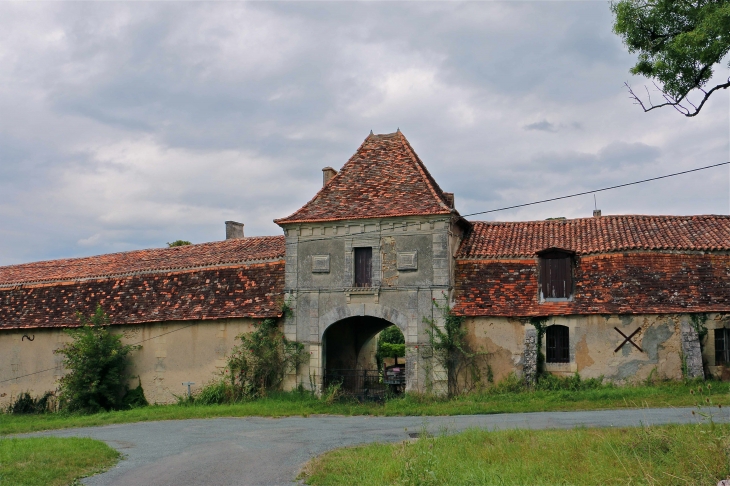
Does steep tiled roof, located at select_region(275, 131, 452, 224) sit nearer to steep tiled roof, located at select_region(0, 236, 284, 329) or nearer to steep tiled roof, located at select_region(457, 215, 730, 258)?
steep tiled roof, located at select_region(457, 215, 730, 258)

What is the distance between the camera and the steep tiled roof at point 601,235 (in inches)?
862

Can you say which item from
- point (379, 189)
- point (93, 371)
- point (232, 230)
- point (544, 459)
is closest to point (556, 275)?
point (379, 189)

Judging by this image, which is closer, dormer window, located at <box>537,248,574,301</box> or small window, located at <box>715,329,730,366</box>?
small window, located at <box>715,329,730,366</box>

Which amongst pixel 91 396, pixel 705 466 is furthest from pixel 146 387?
pixel 705 466

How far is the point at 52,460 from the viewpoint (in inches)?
A: 498

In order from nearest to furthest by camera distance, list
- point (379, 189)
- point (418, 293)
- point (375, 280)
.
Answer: point (418, 293)
point (375, 280)
point (379, 189)

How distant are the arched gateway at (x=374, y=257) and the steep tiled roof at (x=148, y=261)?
7.62 feet

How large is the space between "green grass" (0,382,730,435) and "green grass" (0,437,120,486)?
606 cm

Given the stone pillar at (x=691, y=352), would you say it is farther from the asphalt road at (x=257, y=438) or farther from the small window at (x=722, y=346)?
the asphalt road at (x=257, y=438)

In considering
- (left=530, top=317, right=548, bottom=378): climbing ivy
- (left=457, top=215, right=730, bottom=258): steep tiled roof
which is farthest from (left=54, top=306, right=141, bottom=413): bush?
(left=530, top=317, right=548, bottom=378): climbing ivy

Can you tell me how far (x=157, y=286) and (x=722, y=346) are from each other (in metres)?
19.1

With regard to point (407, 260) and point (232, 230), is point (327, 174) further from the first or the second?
point (232, 230)

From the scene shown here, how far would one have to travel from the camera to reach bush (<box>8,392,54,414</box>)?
86.2 feet

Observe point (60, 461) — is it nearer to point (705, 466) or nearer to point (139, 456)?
point (139, 456)
